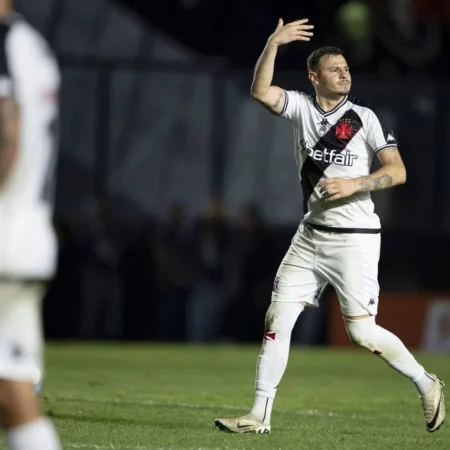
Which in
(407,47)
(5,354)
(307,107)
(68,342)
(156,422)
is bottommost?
(68,342)

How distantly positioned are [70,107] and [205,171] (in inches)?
102

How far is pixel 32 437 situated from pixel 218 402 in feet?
20.6

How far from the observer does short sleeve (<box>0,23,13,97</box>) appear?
173 inches

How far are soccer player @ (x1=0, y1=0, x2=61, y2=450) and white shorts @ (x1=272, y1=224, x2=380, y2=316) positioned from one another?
12.9 feet

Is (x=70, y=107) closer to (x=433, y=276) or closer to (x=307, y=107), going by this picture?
(x=433, y=276)

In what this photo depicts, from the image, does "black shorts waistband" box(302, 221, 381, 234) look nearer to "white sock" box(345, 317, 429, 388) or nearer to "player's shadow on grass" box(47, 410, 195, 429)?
"white sock" box(345, 317, 429, 388)

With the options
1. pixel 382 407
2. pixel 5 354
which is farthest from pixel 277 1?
pixel 5 354

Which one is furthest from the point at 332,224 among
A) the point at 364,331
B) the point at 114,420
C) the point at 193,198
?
the point at 193,198

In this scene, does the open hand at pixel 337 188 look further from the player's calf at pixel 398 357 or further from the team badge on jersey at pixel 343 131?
the player's calf at pixel 398 357

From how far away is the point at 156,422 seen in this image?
8.73 metres

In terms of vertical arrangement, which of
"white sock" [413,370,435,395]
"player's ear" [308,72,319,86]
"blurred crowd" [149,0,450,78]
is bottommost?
"white sock" [413,370,435,395]

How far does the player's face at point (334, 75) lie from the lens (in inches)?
327

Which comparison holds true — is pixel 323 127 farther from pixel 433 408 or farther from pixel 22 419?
pixel 22 419

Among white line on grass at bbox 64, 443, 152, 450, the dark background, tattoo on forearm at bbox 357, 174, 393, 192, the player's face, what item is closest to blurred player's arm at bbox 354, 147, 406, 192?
tattoo on forearm at bbox 357, 174, 393, 192
